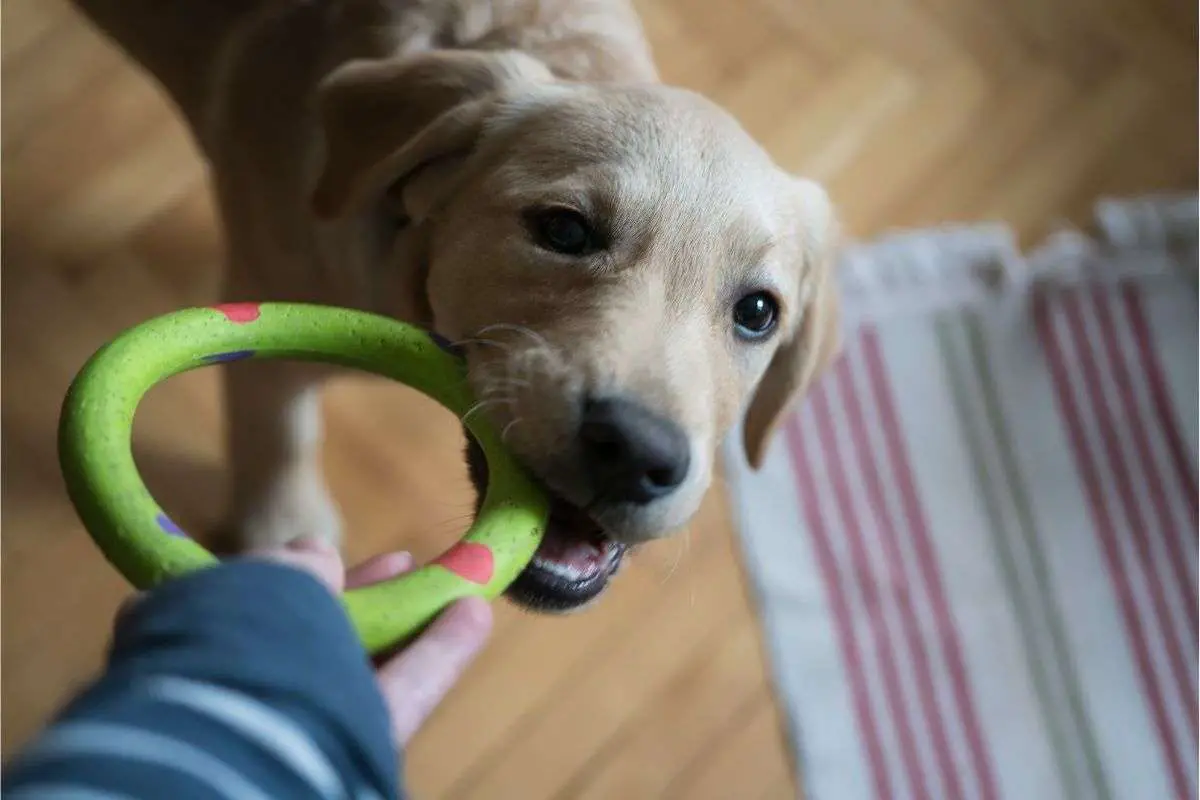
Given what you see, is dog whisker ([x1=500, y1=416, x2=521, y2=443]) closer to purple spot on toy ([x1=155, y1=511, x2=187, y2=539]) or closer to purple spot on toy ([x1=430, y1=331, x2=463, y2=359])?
purple spot on toy ([x1=430, y1=331, x2=463, y2=359])

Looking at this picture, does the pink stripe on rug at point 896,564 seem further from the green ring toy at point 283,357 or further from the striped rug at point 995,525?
the green ring toy at point 283,357

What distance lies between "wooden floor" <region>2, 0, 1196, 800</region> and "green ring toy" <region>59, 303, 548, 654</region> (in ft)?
1.93

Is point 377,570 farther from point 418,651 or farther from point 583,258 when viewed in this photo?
point 583,258

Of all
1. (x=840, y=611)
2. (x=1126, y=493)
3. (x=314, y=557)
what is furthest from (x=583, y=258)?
(x=1126, y=493)

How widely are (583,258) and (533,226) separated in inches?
2.9

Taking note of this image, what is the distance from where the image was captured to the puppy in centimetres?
109

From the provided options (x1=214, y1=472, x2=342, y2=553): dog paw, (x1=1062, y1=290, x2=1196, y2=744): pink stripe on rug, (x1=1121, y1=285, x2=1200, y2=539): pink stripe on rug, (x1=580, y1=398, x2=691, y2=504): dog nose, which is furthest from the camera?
(x1=1121, y1=285, x2=1200, y2=539): pink stripe on rug

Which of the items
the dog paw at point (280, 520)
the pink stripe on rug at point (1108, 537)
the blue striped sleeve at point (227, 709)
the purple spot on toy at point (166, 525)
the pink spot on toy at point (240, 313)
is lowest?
the dog paw at point (280, 520)

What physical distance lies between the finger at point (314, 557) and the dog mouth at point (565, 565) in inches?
11.0

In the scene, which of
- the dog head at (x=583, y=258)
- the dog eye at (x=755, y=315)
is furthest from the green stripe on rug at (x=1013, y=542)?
the dog eye at (x=755, y=315)

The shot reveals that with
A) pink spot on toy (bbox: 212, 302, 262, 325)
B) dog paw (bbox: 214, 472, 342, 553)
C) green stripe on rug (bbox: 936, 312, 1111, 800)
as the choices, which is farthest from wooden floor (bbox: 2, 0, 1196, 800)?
pink spot on toy (bbox: 212, 302, 262, 325)

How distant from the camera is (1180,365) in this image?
236 centimetres

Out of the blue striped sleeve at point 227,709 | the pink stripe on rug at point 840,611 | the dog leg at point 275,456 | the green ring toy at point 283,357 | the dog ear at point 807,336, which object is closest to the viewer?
the blue striped sleeve at point 227,709

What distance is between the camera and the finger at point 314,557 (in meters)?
0.82
